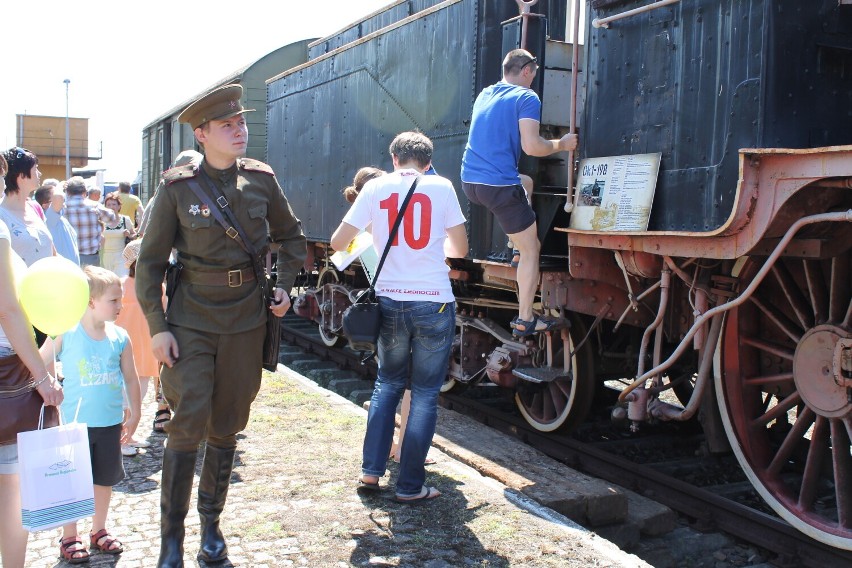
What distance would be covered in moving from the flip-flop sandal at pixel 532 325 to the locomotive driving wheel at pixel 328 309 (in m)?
4.64

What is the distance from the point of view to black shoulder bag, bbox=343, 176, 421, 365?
4.07 metres

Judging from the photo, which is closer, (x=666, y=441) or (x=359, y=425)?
(x=359, y=425)

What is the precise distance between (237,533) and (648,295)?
2943 millimetres

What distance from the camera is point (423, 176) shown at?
4156mm

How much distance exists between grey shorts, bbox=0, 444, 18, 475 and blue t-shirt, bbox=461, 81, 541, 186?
309cm

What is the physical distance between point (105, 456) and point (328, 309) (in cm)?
651

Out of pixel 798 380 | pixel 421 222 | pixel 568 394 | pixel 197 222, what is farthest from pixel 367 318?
pixel 568 394

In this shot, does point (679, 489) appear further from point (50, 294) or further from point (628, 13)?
point (50, 294)

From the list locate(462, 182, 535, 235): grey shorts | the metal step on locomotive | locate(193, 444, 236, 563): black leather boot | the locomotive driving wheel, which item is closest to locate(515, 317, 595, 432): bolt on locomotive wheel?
the metal step on locomotive

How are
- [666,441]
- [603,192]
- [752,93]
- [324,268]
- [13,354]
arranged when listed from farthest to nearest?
[324,268]
[666,441]
[603,192]
[752,93]
[13,354]

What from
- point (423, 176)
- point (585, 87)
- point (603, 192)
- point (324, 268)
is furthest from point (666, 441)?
point (324, 268)

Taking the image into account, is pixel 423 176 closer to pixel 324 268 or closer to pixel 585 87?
pixel 585 87

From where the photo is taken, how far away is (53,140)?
46250 millimetres

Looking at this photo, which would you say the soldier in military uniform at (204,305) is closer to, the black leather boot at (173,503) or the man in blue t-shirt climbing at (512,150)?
the black leather boot at (173,503)
